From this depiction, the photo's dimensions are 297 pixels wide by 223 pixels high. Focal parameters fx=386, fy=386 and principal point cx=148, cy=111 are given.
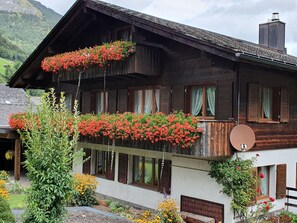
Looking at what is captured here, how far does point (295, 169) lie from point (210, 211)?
4.42 meters

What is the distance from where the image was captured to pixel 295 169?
47.9 feet

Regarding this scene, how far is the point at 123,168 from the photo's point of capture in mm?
15555

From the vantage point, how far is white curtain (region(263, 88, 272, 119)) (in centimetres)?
1327

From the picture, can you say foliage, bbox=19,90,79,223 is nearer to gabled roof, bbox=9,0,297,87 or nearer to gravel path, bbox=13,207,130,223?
gravel path, bbox=13,207,130,223

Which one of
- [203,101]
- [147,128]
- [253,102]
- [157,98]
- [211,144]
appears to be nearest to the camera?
[211,144]

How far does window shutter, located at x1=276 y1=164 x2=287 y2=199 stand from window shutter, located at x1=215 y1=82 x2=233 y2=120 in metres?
3.09

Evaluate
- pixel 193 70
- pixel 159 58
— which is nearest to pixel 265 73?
pixel 193 70

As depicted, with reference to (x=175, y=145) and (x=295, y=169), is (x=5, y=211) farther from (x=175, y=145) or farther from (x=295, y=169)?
(x=295, y=169)

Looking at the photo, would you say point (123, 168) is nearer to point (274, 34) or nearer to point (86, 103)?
point (86, 103)

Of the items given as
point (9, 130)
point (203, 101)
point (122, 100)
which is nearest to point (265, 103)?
point (203, 101)

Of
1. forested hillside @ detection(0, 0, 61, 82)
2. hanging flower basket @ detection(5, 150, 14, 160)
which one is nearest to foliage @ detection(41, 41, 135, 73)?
hanging flower basket @ detection(5, 150, 14, 160)

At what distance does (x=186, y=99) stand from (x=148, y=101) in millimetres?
2048

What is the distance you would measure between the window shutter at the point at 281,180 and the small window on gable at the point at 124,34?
7376 mm

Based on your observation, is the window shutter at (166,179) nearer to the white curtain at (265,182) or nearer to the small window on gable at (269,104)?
the white curtain at (265,182)
